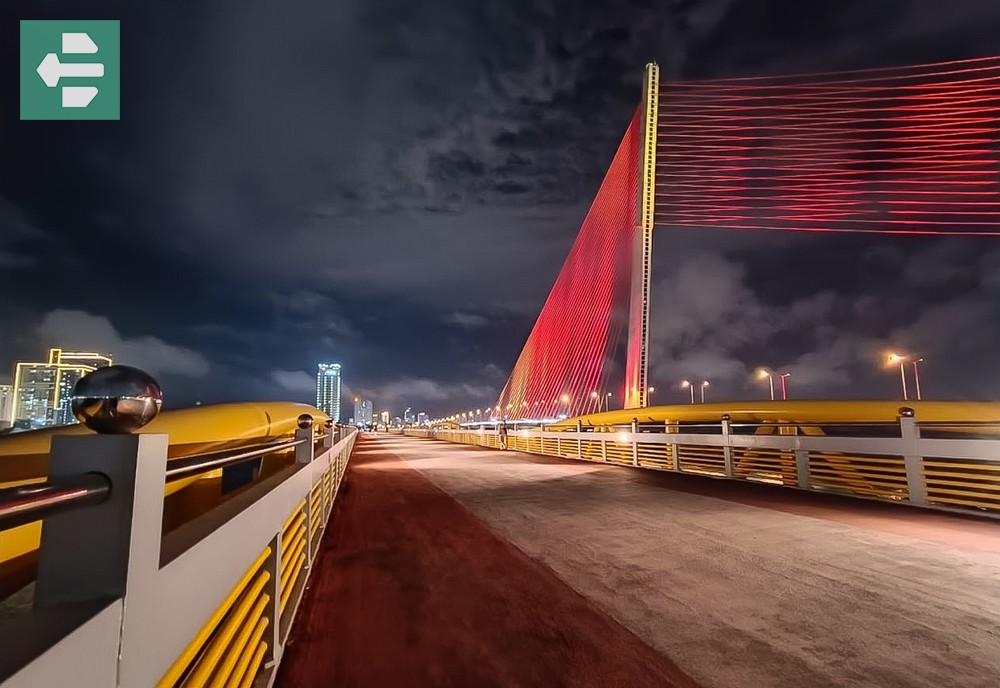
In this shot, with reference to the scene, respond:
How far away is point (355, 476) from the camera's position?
47.5 feet

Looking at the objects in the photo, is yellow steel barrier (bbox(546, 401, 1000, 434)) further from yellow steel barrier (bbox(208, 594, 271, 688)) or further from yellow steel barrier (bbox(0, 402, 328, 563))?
yellow steel barrier (bbox(208, 594, 271, 688))

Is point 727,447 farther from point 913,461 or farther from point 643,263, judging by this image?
point 643,263

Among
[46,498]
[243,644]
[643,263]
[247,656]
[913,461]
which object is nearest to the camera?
[46,498]

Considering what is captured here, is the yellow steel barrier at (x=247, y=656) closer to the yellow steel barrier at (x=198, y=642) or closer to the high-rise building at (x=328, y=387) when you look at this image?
the yellow steel barrier at (x=198, y=642)

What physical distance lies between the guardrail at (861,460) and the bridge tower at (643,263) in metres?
4.30

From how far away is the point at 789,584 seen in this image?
4.02m

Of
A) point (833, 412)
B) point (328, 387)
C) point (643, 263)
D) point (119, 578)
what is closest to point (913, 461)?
point (833, 412)

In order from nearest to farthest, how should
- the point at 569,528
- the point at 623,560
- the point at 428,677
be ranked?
the point at 428,677
the point at 623,560
the point at 569,528

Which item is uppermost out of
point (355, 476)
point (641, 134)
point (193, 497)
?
point (641, 134)

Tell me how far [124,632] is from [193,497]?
3.05 m

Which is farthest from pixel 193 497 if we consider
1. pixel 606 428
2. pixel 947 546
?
pixel 606 428

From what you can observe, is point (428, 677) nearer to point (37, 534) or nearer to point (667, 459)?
point (37, 534)

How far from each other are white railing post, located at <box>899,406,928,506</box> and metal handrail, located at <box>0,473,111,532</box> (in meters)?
8.99

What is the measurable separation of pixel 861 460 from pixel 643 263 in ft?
35.5
